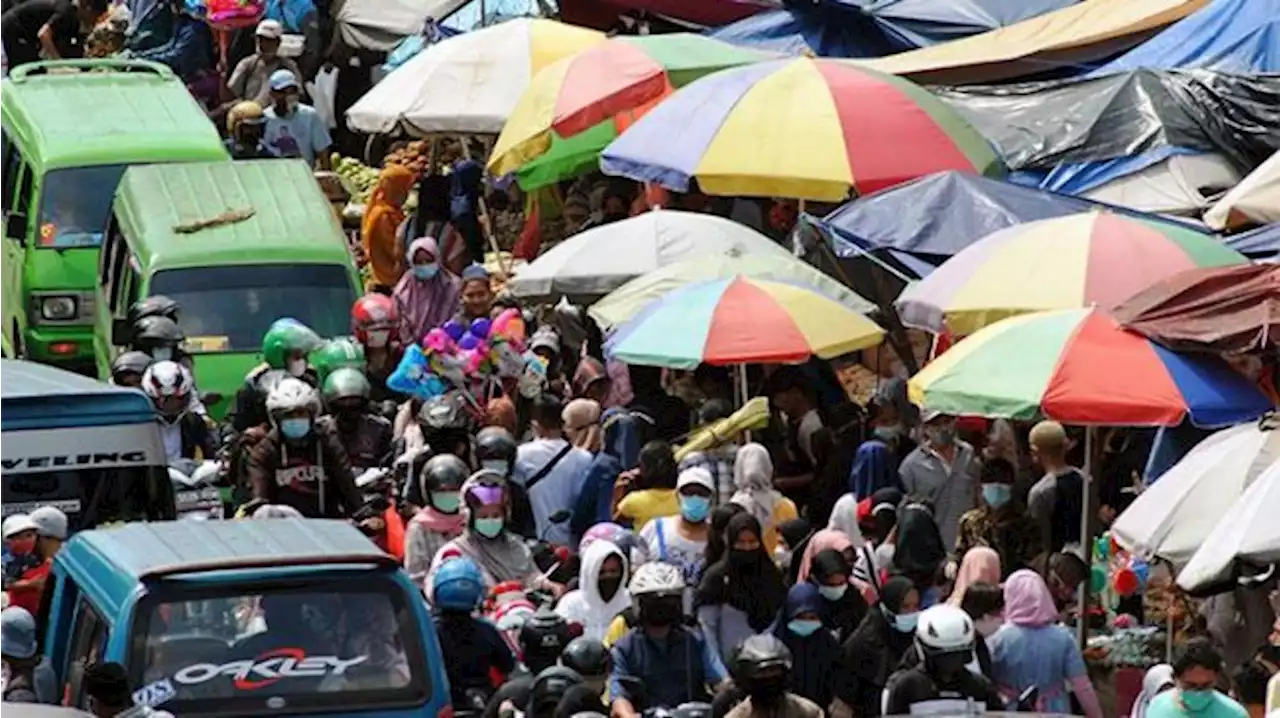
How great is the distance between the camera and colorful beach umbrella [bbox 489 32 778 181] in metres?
26.0

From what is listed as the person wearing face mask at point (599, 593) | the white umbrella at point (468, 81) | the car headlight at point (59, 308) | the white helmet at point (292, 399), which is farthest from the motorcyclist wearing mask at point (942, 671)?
the white umbrella at point (468, 81)

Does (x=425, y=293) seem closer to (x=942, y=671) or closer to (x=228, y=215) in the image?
(x=228, y=215)

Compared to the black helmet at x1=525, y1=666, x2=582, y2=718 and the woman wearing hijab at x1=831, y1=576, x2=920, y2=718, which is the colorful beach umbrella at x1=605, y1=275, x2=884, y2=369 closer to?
the woman wearing hijab at x1=831, y1=576, x2=920, y2=718

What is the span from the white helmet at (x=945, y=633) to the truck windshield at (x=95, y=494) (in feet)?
16.2

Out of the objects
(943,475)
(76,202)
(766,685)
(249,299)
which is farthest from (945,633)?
(76,202)

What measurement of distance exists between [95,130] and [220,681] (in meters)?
13.4

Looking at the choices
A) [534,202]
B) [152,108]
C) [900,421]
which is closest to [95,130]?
[152,108]

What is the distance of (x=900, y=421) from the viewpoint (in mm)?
21672

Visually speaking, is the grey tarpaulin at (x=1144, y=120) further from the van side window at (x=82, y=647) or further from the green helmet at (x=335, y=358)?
the van side window at (x=82, y=647)

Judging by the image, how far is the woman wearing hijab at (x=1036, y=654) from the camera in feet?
56.5

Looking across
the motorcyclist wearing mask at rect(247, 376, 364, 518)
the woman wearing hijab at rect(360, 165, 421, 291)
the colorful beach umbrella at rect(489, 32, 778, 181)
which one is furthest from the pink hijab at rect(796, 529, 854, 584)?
the woman wearing hijab at rect(360, 165, 421, 291)

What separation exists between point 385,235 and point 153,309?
4773mm

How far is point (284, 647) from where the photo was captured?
15.1 m

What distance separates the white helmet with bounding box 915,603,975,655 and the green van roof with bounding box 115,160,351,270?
9549 mm
